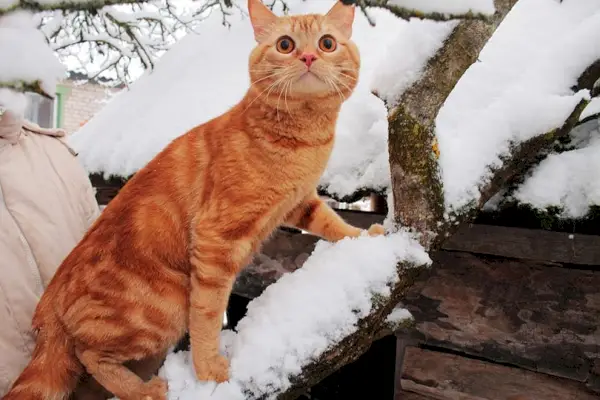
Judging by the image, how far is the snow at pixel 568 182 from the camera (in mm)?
1513

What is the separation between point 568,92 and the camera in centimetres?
153

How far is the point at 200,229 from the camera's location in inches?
55.2

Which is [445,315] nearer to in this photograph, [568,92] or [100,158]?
[568,92]

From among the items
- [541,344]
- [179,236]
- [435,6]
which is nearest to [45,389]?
[179,236]

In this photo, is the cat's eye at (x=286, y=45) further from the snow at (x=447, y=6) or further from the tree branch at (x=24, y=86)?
the tree branch at (x=24, y=86)

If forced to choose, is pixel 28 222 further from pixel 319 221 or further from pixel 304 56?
pixel 304 56

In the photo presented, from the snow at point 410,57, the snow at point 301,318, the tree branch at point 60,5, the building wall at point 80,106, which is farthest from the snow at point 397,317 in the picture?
the building wall at point 80,106

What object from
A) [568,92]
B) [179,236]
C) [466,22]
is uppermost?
[466,22]

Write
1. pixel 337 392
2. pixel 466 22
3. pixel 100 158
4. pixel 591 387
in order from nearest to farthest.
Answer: pixel 466 22
pixel 591 387
pixel 100 158
pixel 337 392

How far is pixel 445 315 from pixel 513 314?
28cm

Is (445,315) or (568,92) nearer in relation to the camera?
(568,92)

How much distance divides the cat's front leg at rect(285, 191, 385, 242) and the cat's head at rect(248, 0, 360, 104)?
1.45 ft

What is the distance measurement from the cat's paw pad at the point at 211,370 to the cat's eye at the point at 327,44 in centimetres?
96

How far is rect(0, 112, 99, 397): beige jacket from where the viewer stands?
1.64 metres
